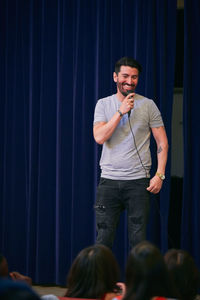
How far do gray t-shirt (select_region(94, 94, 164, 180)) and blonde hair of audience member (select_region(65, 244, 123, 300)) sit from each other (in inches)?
41.3

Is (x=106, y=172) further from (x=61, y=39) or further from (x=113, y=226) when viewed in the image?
(x=61, y=39)

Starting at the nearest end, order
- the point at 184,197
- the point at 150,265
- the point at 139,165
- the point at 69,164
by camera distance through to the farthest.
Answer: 1. the point at 150,265
2. the point at 139,165
3. the point at 184,197
4. the point at 69,164

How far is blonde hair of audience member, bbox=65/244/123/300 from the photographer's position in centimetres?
160

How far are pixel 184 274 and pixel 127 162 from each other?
106 centimetres

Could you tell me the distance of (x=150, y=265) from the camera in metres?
1.22

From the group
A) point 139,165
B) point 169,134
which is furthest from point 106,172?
point 169,134

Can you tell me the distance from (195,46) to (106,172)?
4.37 ft

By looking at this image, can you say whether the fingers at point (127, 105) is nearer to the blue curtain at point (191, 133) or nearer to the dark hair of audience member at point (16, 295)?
the blue curtain at point (191, 133)

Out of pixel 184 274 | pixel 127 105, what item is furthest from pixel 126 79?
pixel 184 274

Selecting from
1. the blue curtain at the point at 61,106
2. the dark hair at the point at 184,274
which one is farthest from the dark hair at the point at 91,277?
the blue curtain at the point at 61,106

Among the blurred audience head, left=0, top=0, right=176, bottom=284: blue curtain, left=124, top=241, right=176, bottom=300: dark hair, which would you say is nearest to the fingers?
left=0, top=0, right=176, bottom=284: blue curtain

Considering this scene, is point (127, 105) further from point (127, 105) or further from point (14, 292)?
point (14, 292)

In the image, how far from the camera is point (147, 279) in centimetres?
118

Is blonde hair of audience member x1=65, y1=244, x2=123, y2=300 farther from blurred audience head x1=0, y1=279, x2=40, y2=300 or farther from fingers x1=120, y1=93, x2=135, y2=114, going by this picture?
fingers x1=120, y1=93, x2=135, y2=114
